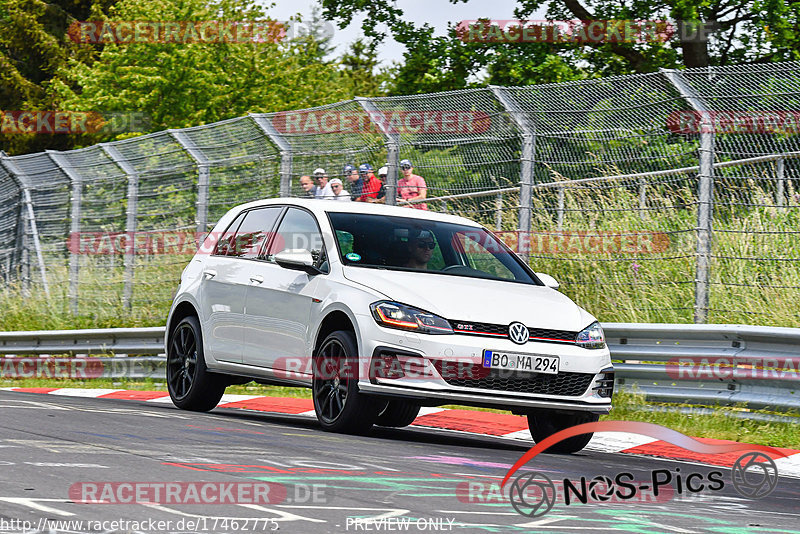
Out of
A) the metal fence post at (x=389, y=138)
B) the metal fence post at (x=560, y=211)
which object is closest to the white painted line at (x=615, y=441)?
the metal fence post at (x=560, y=211)

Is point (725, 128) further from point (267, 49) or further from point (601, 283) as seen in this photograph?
point (267, 49)

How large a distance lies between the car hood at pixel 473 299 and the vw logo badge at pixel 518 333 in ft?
0.15

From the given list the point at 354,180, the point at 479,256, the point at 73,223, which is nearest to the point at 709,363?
the point at 479,256

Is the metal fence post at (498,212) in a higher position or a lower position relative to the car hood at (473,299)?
higher

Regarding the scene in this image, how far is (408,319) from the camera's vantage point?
8.50 m

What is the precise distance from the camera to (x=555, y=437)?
9219mm

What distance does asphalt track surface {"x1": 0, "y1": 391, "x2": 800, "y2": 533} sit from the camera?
5262mm

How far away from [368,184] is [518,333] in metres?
6.39

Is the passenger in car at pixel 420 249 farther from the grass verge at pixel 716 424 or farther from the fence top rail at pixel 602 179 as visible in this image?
the fence top rail at pixel 602 179

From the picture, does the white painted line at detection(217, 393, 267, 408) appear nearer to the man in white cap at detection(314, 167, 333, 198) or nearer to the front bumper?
the man in white cap at detection(314, 167, 333, 198)

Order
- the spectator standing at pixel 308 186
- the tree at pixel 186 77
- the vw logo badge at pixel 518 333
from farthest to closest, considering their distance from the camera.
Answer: the tree at pixel 186 77 → the spectator standing at pixel 308 186 → the vw logo badge at pixel 518 333

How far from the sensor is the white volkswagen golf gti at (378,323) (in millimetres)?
8445

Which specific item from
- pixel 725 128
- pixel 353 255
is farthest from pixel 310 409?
pixel 725 128

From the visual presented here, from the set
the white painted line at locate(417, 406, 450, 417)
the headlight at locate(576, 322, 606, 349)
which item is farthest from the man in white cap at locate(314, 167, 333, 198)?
the headlight at locate(576, 322, 606, 349)
